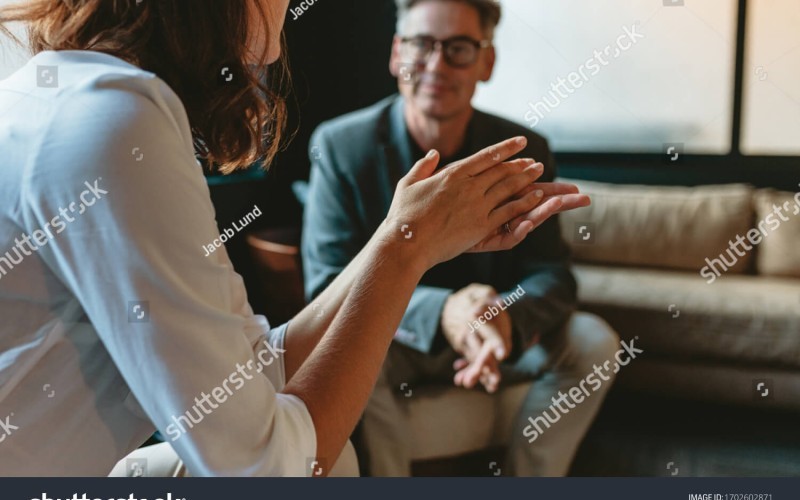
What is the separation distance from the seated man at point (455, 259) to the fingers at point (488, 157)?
85 cm

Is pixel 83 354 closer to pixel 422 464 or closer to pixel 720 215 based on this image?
pixel 422 464

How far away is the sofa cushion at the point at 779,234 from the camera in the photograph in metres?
2.47

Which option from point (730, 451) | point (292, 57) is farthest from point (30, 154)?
point (292, 57)

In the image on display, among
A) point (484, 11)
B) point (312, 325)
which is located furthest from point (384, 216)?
point (312, 325)

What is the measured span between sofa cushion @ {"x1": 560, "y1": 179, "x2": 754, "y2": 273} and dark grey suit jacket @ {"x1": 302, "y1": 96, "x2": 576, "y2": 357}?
980mm

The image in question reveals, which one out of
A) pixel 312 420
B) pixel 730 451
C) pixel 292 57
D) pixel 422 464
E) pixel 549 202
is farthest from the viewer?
pixel 292 57

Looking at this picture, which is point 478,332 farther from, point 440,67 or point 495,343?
point 440,67

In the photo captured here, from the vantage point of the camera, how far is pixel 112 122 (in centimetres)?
54

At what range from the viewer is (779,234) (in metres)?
2.49

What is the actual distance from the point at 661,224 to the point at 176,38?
7.40 ft

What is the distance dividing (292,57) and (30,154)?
2.34 metres

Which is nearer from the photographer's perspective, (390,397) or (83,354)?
(83,354)

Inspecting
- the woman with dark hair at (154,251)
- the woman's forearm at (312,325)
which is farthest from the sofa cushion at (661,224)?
→ the woman with dark hair at (154,251)

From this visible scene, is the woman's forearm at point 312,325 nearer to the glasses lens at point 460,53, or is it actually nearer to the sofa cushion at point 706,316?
the glasses lens at point 460,53
